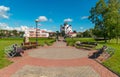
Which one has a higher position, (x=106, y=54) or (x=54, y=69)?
(x=106, y=54)

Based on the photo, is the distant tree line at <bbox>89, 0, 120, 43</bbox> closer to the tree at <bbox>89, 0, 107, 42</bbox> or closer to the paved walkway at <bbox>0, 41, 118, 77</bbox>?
the tree at <bbox>89, 0, 107, 42</bbox>

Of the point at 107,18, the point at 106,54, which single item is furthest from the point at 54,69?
the point at 107,18

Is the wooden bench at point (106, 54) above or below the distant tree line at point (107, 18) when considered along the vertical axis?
below

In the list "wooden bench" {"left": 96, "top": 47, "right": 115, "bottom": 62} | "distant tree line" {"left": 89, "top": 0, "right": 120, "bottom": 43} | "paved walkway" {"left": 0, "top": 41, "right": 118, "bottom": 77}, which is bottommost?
"paved walkway" {"left": 0, "top": 41, "right": 118, "bottom": 77}

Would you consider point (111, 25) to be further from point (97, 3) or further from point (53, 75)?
point (53, 75)

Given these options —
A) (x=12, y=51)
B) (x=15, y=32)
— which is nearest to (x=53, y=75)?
(x=12, y=51)

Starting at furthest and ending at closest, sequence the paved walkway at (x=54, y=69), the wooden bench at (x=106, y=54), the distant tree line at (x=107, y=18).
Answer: the distant tree line at (x=107, y=18), the wooden bench at (x=106, y=54), the paved walkway at (x=54, y=69)

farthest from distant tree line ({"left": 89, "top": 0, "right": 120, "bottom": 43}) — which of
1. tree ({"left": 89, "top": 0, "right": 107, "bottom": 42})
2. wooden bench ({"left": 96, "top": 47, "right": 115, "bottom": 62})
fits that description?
wooden bench ({"left": 96, "top": 47, "right": 115, "bottom": 62})

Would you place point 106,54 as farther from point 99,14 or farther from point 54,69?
point 99,14

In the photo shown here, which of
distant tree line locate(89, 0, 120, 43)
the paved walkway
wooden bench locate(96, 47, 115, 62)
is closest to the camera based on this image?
the paved walkway

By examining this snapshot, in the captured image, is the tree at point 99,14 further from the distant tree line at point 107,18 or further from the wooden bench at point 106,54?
the wooden bench at point 106,54

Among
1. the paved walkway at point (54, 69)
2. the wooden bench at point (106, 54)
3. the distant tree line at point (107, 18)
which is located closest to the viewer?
the paved walkway at point (54, 69)

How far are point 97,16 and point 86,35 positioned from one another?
78.2 metres

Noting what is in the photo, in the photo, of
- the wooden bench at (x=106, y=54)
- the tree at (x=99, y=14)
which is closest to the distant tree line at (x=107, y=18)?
the tree at (x=99, y=14)
